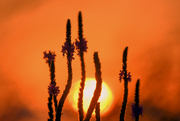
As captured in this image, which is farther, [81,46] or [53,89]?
[81,46]

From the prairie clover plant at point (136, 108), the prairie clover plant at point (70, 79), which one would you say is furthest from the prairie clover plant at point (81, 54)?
the prairie clover plant at point (136, 108)

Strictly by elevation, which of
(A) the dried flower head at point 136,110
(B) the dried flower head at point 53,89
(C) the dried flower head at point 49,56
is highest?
(C) the dried flower head at point 49,56

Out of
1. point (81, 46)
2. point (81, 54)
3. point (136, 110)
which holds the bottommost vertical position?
point (136, 110)

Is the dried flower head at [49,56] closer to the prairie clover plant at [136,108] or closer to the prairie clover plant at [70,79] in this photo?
the prairie clover plant at [70,79]

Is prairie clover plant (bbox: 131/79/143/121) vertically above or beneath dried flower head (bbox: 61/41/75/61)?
beneath

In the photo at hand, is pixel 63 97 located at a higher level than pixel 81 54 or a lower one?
lower

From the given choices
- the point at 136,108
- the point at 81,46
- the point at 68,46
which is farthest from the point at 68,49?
the point at 136,108

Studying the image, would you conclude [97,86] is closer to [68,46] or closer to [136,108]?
[68,46]

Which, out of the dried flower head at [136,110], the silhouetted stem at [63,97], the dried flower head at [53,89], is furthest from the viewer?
the dried flower head at [136,110]

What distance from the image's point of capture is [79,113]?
17.6 meters

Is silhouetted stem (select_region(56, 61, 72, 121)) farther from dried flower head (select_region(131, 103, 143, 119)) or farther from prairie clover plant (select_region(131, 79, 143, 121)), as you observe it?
dried flower head (select_region(131, 103, 143, 119))

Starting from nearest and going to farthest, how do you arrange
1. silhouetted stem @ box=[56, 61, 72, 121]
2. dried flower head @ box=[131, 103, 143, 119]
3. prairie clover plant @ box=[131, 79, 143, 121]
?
silhouetted stem @ box=[56, 61, 72, 121], prairie clover plant @ box=[131, 79, 143, 121], dried flower head @ box=[131, 103, 143, 119]

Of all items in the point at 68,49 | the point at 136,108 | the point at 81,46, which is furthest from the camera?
the point at 136,108

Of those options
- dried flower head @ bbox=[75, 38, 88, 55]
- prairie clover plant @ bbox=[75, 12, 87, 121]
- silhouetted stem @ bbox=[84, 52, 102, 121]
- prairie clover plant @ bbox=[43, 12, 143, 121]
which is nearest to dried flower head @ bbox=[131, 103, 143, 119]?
prairie clover plant @ bbox=[43, 12, 143, 121]
